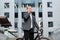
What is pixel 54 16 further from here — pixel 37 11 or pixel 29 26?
pixel 29 26

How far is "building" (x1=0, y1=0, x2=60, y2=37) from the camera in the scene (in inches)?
1976

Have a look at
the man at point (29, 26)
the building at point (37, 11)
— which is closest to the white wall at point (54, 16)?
the building at point (37, 11)

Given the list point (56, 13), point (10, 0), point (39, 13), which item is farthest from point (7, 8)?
point (56, 13)

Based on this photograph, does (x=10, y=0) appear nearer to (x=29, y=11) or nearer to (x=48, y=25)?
(x=48, y=25)

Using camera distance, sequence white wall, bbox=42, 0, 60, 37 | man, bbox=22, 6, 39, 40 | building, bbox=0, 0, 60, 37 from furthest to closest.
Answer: building, bbox=0, 0, 60, 37 → white wall, bbox=42, 0, 60, 37 → man, bbox=22, 6, 39, 40

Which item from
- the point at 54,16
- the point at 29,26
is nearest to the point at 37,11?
the point at 54,16

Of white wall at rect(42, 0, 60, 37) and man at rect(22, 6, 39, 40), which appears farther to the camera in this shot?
white wall at rect(42, 0, 60, 37)

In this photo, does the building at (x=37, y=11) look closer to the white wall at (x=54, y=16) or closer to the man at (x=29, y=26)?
the white wall at (x=54, y=16)

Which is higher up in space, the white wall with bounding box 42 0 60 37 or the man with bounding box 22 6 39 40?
the man with bounding box 22 6 39 40

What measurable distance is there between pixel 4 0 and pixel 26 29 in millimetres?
47127

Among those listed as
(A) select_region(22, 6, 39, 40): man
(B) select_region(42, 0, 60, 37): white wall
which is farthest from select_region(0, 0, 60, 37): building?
(A) select_region(22, 6, 39, 40): man

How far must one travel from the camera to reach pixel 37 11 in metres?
50.8

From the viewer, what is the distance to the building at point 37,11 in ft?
165

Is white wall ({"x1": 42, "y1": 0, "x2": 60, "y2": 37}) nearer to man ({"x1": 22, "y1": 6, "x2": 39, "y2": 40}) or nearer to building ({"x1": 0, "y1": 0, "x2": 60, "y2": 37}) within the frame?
building ({"x1": 0, "y1": 0, "x2": 60, "y2": 37})
